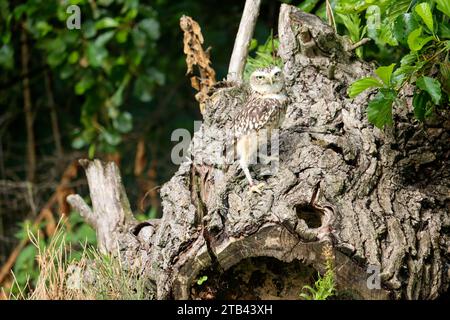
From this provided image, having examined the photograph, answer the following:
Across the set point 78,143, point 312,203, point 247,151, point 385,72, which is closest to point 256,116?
point 247,151

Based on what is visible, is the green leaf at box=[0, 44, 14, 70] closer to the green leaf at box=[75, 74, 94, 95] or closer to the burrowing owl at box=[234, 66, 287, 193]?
the green leaf at box=[75, 74, 94, 95]

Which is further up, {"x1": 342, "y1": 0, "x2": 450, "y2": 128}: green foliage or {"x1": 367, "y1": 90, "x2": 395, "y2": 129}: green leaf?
{"x1": 342, "y1": 0, "x2": 450, "y2": 128}: green foliage

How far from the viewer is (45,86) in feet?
24.7

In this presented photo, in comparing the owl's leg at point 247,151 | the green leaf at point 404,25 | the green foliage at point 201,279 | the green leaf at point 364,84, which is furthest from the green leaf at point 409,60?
the green foliage at point 201,279

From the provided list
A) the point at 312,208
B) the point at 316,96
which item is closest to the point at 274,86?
the point at 316,96

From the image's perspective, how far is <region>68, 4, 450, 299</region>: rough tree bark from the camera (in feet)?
11.1

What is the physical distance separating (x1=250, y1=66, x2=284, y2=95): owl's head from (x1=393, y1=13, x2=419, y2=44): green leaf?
661mm

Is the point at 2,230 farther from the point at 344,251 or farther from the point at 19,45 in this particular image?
the point at 344,251

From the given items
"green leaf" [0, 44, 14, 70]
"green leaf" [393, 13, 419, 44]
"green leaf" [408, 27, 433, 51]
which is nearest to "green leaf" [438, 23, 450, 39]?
"green leaf" [393, 13, 419, 44]

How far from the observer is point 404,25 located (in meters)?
3.71

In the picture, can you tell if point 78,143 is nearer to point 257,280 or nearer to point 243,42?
point 243,42

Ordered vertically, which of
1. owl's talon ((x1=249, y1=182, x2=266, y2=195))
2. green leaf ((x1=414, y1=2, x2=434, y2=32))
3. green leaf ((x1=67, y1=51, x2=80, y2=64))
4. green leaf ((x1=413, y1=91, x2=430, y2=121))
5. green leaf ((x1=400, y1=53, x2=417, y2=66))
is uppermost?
green leaf ((x1=67, y1=51, x2=80, y2=64))

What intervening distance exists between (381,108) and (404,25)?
45 centimetres
